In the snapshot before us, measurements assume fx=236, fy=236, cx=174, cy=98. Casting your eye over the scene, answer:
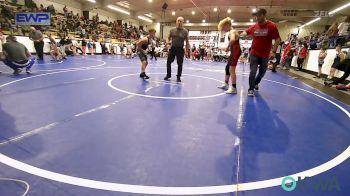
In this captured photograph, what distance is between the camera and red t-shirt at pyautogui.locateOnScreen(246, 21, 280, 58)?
16.8ft

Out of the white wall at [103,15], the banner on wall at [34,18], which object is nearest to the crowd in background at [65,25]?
the white wall at [103,15]

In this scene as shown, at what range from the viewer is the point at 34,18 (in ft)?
23.6

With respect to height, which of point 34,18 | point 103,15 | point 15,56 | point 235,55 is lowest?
point 15,56

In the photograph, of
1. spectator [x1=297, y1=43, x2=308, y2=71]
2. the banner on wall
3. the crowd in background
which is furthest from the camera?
the crowd in background

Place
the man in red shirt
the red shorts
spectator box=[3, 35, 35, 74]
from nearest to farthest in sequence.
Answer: the man in red shirt < the red shorts < spectator box=[3, 35, 35, 74]

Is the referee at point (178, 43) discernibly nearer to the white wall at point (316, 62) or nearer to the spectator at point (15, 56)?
the spectator at point (15, 56)

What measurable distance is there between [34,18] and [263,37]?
663 centimetres

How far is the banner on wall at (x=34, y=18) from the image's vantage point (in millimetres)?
7059

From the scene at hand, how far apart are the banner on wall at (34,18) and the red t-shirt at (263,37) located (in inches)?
230

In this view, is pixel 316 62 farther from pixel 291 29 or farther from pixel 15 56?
pixel 291 29

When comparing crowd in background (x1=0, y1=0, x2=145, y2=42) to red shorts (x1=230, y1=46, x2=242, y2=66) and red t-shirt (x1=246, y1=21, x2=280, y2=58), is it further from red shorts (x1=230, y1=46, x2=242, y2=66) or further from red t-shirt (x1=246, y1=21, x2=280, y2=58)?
red t-shirt (x1=246, y1=21, x2=280, y2=58)

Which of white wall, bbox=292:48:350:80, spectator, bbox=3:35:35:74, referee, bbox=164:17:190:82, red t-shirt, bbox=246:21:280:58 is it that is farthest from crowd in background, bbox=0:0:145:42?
white wall, bbox=292:48:350:80

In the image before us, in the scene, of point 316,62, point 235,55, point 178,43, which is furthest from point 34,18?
point 316,62

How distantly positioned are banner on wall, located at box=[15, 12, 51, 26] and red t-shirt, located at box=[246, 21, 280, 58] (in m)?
5.85
